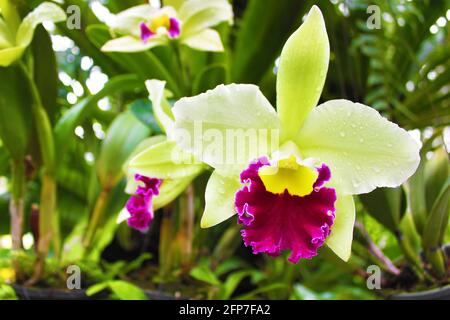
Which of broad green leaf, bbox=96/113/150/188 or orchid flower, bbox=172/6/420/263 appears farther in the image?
broad green leaf, bbox=96/113/150/188

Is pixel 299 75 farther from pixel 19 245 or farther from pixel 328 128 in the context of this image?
pixel 19 245

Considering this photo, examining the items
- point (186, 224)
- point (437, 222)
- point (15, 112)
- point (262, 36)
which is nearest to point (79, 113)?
point (15, 112)

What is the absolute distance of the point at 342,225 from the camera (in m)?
0.56

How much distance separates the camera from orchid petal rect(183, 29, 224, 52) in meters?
0.79

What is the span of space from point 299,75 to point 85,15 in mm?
603

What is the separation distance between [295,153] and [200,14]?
39 centimetres

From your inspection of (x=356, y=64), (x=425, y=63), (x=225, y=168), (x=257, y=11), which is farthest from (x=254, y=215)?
(x=356, y=64)

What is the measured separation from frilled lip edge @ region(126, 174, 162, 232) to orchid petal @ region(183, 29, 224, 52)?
0.28 m

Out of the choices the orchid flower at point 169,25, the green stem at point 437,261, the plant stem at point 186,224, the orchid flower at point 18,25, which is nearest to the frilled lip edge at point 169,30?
the orchid flower at point 169,25

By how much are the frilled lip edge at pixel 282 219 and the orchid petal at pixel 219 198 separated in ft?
0.08

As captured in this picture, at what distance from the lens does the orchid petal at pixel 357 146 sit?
0.52m

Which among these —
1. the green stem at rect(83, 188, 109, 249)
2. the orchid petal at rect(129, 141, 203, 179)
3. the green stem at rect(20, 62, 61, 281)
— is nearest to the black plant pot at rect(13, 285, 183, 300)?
the green stem at rect(20, 62, 61, 281)

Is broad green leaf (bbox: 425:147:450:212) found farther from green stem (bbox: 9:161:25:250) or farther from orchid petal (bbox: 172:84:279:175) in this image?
green stem (bbox: 9:161:25:250)

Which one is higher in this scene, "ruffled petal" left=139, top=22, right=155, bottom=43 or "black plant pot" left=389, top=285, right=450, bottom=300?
"ruffled petal" left=139, top=22, right=155, bottom=43
